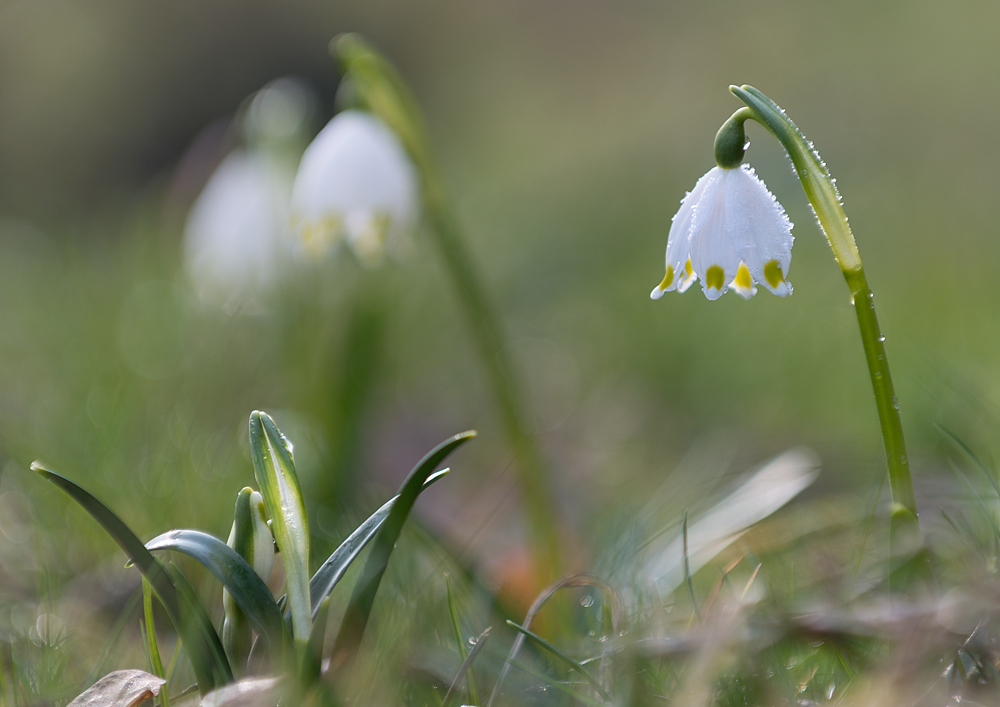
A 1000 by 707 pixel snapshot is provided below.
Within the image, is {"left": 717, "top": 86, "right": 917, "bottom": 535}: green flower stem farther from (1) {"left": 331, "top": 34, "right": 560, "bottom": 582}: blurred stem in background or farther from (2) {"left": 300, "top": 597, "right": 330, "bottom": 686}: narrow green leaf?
(1) {"left": 331, "top": 34, "right": 560, "bottom": 582}: blurred stem in background

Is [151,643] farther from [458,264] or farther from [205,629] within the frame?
[458,264]

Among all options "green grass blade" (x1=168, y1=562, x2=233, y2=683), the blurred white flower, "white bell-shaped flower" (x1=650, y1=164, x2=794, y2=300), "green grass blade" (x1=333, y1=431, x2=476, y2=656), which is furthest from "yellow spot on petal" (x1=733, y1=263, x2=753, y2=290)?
A: the blurred white flower

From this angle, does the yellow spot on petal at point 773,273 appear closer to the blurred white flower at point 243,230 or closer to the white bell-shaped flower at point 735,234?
the white bell-shaped flower at point 735,234

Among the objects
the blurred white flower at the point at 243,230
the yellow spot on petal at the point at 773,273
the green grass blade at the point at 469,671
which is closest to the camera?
the green grass blade at the point at 469,671

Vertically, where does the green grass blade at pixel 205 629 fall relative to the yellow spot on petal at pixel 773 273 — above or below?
below

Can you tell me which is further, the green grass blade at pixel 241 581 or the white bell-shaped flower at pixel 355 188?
the white bell-shaped flower at pixel 355 188

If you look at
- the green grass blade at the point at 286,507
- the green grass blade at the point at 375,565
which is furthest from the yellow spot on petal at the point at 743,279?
the green grass blade at the point at 286,507
